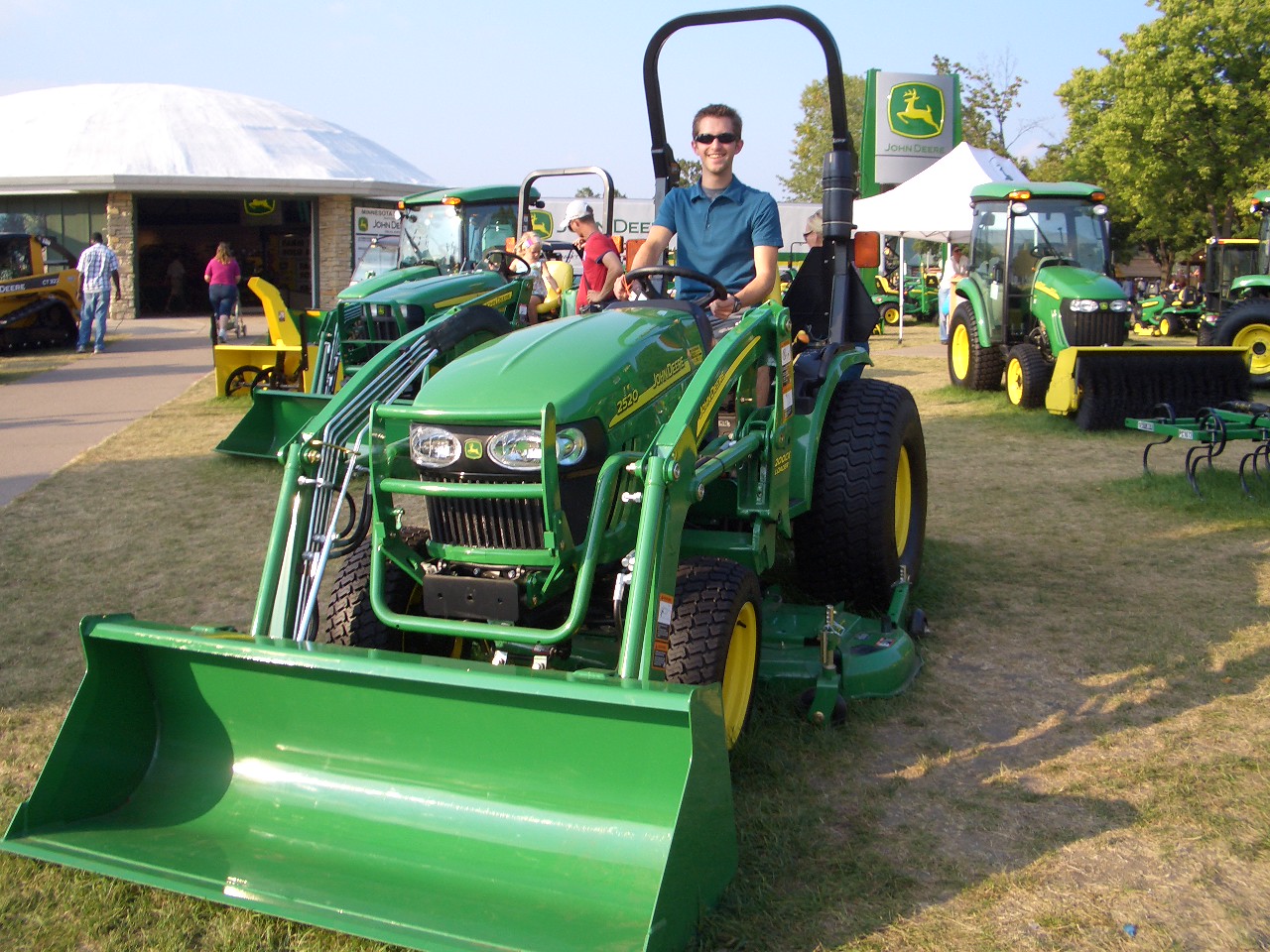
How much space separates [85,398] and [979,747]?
452 inches

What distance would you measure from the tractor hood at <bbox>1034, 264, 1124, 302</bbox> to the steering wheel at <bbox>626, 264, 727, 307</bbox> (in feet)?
25.3

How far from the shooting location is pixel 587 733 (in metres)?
2.62

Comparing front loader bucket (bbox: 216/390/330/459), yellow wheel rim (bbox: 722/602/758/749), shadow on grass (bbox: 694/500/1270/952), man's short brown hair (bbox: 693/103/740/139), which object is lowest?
shadow on grass (bbox: 694/500/1270/952)

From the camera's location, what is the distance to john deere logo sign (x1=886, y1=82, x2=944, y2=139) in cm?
2503

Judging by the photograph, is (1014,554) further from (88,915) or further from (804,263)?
(88,915)

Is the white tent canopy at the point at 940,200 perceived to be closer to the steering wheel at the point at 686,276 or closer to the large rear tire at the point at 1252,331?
the large rear tire at the point at 1252,331

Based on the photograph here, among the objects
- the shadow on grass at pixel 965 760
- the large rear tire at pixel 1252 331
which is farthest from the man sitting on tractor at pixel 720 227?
the large rear tire at pixel 1252 331

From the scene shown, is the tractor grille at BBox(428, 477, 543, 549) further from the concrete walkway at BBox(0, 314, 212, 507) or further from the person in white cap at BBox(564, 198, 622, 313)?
the concrete walkway at BBox(0, 314, 212, 507)

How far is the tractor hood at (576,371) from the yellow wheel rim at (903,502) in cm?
155

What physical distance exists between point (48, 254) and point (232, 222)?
7815mm

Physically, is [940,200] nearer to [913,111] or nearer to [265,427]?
[913,111]

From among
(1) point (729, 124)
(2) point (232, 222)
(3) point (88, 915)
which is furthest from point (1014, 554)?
(2) point (232, 222)

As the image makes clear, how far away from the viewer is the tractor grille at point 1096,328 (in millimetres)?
10680

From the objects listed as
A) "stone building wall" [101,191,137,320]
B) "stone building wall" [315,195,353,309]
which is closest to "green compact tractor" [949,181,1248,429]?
"stone building wall" [315,195,353,309]
